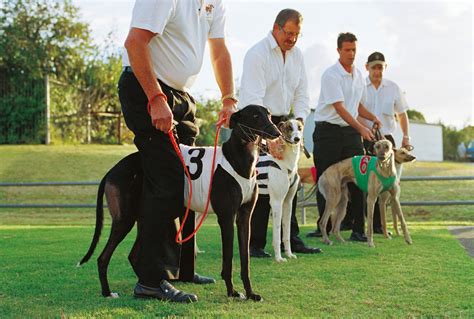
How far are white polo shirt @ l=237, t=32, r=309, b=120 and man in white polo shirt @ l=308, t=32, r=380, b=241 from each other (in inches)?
35.7

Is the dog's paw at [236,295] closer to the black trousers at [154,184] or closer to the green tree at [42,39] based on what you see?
the black trousers at [154,184]

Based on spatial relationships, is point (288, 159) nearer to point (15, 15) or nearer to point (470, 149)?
point (15, 15)

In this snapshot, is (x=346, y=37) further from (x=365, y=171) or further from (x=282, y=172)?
(x=282, y=172)

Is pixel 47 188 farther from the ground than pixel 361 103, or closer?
closer

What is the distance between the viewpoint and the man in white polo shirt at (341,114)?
759 cm

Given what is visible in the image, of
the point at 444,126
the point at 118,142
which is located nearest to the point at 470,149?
the point at 444,126

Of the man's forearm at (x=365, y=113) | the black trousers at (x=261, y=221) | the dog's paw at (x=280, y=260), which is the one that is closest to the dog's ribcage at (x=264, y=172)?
the black trousers at (x=261, y=221)

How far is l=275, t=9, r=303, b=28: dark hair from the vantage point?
248 inches

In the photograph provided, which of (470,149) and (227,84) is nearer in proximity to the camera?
(227,84)

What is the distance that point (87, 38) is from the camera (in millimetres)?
23109

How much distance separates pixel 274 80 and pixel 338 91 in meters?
1.33

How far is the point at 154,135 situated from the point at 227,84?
736mm

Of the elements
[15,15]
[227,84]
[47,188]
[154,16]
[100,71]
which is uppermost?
[15,15]

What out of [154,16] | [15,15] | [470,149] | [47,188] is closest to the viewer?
[154,16]
